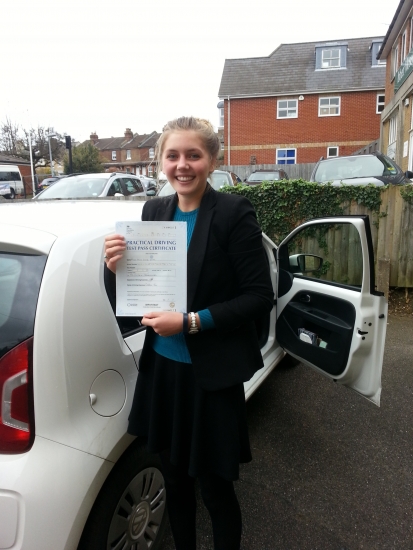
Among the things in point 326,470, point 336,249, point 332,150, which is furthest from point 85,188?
point 332,150

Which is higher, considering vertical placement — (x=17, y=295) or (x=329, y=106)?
(x=329, y=106)

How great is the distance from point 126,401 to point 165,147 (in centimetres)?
106

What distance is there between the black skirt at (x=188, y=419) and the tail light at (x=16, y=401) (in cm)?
43

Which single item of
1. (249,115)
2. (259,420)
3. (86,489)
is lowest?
(259,420)

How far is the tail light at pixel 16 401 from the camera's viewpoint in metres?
1.37

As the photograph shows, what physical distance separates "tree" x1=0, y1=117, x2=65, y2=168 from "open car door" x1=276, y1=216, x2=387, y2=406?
47129 millimetres

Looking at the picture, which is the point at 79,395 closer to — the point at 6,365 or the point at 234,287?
the point at 6,365

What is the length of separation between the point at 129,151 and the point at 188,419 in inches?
2865

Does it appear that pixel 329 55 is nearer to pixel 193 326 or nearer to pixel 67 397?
pixel 193 326

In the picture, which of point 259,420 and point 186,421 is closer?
point 186,421

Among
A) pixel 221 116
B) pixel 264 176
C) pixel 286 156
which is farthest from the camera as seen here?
pixel 221 116

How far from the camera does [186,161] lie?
4.90ft

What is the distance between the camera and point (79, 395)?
4.99 feet

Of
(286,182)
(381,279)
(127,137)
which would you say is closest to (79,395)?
(381,279)
